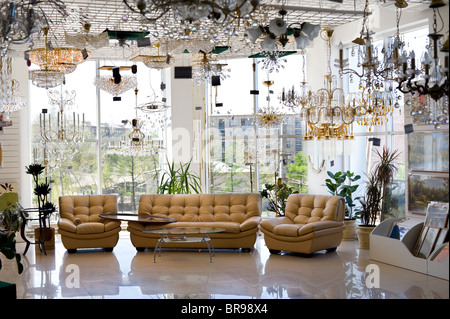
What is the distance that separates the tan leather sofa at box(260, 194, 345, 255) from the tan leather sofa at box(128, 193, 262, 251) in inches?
13.7

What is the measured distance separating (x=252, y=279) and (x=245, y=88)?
5769 millimetres

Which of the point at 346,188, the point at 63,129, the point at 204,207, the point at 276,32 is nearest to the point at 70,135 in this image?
the point at 63,129

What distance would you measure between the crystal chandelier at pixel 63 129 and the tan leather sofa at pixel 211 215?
279cm

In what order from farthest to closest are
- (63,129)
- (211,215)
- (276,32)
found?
(63,129) < (211,215) < (276,32)

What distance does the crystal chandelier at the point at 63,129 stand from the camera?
1130 cm

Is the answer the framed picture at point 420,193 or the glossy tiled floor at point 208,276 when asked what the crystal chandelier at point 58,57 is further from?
the framed picture at point 420,193

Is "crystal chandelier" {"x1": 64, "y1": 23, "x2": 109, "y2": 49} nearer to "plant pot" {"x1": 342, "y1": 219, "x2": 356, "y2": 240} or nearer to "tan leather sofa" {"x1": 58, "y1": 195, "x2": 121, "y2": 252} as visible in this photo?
"tan leather sofa" {"x1": 58, "y1": 195, "x2": 121, "y2": 252}

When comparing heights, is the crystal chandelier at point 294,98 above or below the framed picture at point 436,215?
above

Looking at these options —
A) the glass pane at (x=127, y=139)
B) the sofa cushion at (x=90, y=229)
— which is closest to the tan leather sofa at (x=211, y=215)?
the sofa cushion at (x=90, y=229)

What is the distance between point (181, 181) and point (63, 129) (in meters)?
2.69

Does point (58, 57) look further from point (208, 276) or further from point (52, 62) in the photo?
point (208, 276)

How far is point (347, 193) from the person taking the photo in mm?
9867

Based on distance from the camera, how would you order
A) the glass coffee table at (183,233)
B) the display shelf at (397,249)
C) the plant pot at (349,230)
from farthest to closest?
the plant pot at (349,230) → the glass coffee table at (183,233) → the display shelf at (397,249)

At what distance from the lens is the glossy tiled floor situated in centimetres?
612
